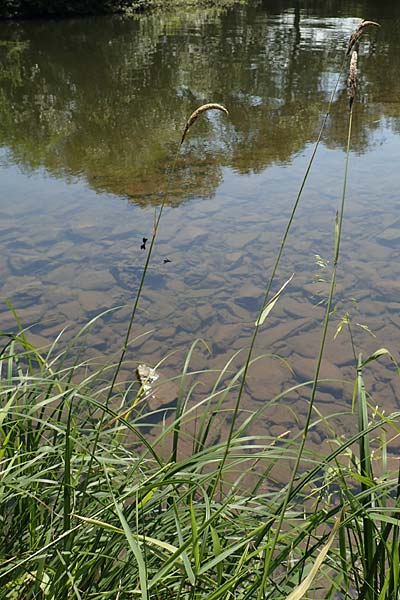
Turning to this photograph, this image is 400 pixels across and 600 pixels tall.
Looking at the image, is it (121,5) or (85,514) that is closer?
(85,514)

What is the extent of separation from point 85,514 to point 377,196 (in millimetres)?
5479

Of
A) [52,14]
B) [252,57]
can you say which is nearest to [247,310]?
[252,57]

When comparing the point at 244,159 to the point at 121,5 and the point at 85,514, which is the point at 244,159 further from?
the point at 121,5

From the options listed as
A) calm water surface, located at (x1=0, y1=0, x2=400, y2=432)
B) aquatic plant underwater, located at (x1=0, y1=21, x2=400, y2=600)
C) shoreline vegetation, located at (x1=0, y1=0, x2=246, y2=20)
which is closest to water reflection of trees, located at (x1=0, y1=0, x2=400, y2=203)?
calm water surface, located at (x1=0, y1=0, x2=400, y2=432)

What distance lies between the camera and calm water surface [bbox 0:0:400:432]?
4.18 meters

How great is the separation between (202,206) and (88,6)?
1843 cm

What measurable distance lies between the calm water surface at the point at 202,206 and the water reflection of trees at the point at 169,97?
0.15ft

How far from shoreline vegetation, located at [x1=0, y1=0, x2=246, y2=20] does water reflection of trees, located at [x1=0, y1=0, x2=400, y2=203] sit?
1379 mm

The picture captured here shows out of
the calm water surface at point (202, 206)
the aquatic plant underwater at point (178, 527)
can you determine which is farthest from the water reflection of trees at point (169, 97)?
the aquatic plant underwater at point (178, 527)

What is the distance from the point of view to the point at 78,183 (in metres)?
6.95

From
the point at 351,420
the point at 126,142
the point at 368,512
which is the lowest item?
the point at 351,420

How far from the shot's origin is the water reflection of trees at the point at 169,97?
25.0 feet

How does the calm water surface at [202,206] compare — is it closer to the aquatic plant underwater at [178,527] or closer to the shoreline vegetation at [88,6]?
the aquatic plant underwater at [178,527]

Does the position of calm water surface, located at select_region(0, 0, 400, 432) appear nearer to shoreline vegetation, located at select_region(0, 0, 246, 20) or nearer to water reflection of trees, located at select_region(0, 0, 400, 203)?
water reflection of trees, located at select_region(0, 0, 400, 203)
